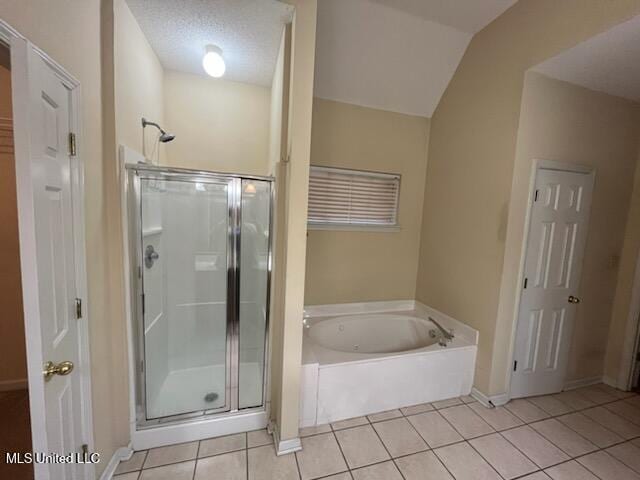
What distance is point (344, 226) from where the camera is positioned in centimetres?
278

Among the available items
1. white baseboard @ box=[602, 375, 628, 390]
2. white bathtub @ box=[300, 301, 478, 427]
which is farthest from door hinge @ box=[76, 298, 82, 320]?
white baseboard @ box=[602, 375, 628, 390]

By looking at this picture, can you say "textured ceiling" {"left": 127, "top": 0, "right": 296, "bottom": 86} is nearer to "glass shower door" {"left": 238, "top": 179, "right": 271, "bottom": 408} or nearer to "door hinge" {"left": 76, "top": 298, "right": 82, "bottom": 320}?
"glass shower door" {"left": 238, "top": 179, "right": 271, "bottom": 408}

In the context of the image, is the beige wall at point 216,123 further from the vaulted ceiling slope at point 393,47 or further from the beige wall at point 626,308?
the beige wall at point 626,308

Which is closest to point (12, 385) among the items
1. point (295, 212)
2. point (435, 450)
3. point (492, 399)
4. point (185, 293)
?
point (185, 293)

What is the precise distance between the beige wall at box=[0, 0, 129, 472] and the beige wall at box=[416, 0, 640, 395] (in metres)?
2.65

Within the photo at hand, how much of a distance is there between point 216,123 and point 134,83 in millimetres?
923

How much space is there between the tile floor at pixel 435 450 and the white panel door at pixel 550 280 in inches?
11.6

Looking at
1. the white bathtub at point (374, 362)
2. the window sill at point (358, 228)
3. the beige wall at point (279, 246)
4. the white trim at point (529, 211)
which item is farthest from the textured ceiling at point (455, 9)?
the white bathtub at point (374, 362)

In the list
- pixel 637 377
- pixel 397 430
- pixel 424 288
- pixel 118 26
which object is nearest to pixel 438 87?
pixel 424 288

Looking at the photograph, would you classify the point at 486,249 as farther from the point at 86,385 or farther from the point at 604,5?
the point at 86,385

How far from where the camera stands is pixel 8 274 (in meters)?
1.98

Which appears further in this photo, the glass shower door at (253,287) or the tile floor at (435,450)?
the glass shower door at (253,287)

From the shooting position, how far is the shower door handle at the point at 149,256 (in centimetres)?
180

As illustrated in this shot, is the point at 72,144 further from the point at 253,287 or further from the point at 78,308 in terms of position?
the point at 253,287
